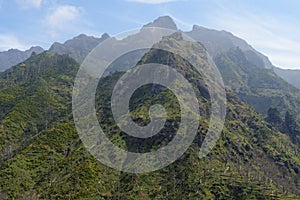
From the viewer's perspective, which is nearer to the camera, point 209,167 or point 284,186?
point 209,167

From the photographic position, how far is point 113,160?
5527 inches

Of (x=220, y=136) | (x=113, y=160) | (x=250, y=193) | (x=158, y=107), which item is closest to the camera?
(x=250, y=193)

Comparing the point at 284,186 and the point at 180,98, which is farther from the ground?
the point at 180,98

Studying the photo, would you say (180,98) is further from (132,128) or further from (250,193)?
(250,193)

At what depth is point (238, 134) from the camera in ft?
600

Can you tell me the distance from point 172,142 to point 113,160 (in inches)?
1018

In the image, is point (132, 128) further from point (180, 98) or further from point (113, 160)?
point (180, 98)

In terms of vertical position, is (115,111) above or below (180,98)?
below

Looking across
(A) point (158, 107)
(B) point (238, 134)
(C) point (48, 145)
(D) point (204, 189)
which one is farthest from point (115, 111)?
(D) point (204, 189)

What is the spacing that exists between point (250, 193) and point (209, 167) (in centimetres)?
2422

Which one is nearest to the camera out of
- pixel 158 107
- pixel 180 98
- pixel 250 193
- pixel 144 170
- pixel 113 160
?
pixel 250 193

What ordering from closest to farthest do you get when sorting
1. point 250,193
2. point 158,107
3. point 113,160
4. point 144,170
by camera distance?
point 250,193
point 144,170
point 113,160
point 158,107

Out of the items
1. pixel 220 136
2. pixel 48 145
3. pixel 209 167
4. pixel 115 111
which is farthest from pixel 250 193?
pixel 115 111

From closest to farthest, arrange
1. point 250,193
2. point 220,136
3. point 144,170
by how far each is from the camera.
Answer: point 250,193 < point 144,170 < point 220,136
